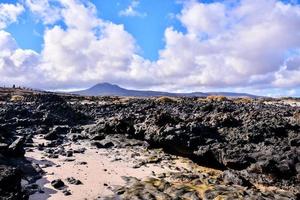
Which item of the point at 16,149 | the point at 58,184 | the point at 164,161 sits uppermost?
the point at 16,149

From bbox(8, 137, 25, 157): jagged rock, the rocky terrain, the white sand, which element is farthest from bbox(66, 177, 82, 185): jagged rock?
bbox(8, 137, 25, 157): jagged rock

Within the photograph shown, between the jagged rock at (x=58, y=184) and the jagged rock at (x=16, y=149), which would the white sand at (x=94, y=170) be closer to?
the jagged rock at (x=58, y=184)

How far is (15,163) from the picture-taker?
3434 centimetres

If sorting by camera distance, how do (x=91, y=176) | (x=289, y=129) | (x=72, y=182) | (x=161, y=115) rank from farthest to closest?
(x=161, y=115)
(x=289, y=129)
(x=91, y=176)
(x=72, y=182)

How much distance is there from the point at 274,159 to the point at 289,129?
685cm

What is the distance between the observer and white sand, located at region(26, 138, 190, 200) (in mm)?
29234

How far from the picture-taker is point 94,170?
1383 inches

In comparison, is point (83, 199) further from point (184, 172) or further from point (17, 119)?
point (17, 119)

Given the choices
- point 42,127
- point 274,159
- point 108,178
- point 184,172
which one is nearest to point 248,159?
point 274,159

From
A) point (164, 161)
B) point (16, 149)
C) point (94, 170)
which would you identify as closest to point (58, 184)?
point (94, 170)

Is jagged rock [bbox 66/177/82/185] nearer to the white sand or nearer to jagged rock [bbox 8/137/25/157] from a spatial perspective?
the white sand

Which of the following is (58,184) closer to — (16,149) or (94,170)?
(94,170)

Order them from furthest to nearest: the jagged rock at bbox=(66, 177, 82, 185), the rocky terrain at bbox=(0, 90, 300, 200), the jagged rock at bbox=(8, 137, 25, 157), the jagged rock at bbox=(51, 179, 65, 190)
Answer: the jagged rock at bbox=(8, 137, 25, 157) → the jagged rock at bbox=(66, 177, 82, 185) → the jagged rock at bbox=(51, 179, 65, 190) → the rocky terrain at bbox=(0, 90, 300, 200)

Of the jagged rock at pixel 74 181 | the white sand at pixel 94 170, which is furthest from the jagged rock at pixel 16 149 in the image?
the jagged rock at pixel 74 181
